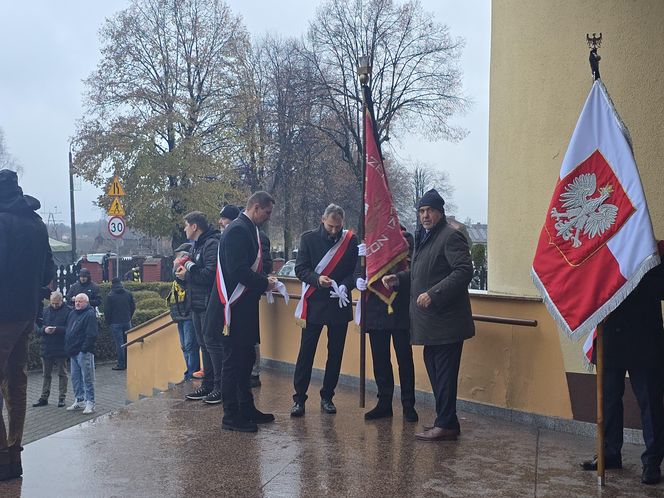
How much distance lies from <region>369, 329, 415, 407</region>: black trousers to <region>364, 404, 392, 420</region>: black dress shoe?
0.04 m

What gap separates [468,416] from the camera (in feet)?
23.9

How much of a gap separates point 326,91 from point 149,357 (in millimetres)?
24853

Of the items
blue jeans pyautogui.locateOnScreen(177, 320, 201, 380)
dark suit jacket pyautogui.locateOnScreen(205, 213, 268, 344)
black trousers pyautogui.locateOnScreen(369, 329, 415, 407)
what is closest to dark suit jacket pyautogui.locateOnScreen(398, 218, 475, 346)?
black trousers pyautogui.locateOnScreen(369, 329, 415, 407)

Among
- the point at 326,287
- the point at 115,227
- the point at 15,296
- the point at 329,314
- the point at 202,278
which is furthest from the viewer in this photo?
the point at 115,227

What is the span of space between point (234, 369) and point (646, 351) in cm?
318

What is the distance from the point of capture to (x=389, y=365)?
7.23 meters

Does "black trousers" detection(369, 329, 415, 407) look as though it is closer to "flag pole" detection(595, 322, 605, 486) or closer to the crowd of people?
the crowd of people

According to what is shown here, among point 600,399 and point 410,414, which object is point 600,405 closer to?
point 600,399

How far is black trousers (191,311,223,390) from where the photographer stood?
24.7 feet

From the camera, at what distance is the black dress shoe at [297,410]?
7234mm

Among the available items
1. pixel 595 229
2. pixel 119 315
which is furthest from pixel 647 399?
pixel 119 315

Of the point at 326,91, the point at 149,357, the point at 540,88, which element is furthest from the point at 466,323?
the point at 326,91

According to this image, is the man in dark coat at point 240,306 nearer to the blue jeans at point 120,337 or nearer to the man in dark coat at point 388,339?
the man in dark coat at point 388,339

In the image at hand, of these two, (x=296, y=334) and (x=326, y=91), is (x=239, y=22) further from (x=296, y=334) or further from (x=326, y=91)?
(x=296, y=334)
